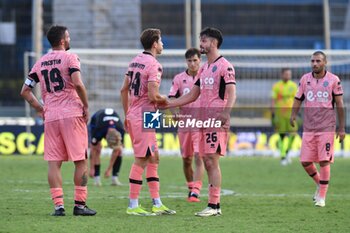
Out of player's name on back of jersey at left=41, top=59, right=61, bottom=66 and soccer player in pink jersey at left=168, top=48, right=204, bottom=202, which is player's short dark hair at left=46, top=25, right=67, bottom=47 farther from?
soccer player in pink jersey at left=168, top=48, right=204, bottom=202

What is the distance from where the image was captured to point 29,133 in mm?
26266

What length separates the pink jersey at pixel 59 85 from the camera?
11.3 meters

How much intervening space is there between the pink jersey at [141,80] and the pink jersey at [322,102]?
320cm

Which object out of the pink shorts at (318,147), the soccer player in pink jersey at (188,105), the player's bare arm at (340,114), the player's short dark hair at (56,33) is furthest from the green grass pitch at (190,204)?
the player's short dark hair at (56,33)

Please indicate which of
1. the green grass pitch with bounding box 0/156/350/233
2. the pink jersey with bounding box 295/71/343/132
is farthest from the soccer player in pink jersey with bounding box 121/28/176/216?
the pink jersey with bounding box 295/71/343/132

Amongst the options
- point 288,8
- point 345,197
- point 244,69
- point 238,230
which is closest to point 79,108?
point 238,230

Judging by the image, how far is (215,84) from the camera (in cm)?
1174

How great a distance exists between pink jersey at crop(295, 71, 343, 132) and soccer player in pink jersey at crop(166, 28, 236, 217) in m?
2.54

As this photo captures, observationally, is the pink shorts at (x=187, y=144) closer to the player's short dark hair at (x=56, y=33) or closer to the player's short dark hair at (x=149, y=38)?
the player's short dark hair at (x=149, y=38)

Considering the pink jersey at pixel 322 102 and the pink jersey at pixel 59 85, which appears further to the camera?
the pink jersey at pixel 322 102

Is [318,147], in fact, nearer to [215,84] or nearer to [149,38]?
[215,84]

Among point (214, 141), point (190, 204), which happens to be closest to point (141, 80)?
point (214, 141)

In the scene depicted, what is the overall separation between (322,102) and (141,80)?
11.3 ft

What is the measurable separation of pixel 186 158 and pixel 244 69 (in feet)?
49.6
